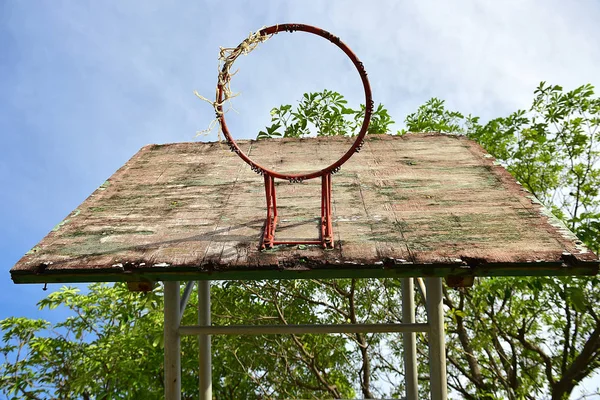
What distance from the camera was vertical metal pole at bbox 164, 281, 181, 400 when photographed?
3305mm

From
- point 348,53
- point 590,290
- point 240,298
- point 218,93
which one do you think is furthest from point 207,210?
point 590,290

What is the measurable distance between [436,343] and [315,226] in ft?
3.65

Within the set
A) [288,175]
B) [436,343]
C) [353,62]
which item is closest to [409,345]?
[436,343]

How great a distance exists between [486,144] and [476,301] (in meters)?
2.87

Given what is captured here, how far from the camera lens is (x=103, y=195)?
3771 millimetres

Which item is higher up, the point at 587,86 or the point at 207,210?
the point at 587,86

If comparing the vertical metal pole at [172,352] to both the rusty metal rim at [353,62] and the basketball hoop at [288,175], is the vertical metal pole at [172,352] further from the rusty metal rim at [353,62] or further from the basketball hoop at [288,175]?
the rusty metal rim at [353,62]

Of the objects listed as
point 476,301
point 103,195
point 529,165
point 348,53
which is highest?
point 529,165

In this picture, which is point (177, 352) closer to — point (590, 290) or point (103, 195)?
A: point (103, 195)

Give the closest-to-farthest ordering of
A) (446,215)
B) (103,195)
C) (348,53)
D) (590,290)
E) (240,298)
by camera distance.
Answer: (348,53) → (446,215) → (103,195) → (590,290) → (240,298)

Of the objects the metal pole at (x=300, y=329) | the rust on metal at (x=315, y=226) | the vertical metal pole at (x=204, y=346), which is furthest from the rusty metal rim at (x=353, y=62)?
the vertical metal pole at (x=204, y=346)

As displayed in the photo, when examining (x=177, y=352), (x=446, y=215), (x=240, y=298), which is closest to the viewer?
(x=446, y=215)

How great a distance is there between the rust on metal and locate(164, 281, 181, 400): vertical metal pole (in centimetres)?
59

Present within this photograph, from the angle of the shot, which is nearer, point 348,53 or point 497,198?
point 348,53
